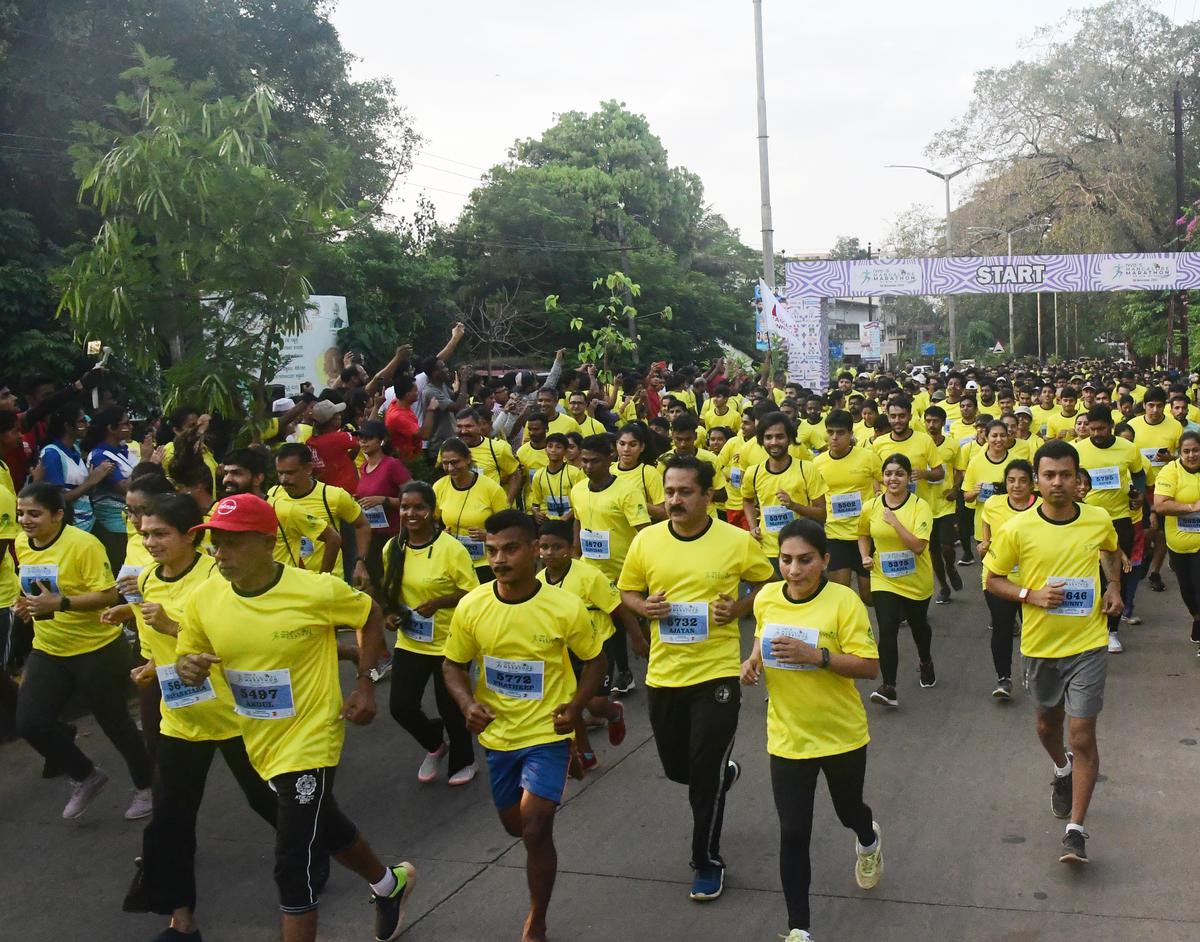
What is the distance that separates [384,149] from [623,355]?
8283 mm

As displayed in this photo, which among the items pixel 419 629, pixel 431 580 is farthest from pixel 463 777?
pixel 431 580

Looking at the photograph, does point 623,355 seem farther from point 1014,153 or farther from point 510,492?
point 510,492

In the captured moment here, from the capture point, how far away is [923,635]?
8.29 metres

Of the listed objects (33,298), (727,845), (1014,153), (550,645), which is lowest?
(727,845)

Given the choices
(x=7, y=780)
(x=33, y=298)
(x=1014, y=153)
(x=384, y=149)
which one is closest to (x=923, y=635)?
(x=7, y=780)

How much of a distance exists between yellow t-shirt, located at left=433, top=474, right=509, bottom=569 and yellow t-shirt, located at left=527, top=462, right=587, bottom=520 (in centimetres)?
111

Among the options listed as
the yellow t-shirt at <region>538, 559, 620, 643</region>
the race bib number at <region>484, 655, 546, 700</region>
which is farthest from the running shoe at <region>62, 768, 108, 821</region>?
the race bib number at <region>484, 655, 546, 700</region>

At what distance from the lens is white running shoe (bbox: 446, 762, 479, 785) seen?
273 inches

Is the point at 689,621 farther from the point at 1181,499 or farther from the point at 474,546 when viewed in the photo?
the point at 1181,499

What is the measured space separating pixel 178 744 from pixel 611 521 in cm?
351

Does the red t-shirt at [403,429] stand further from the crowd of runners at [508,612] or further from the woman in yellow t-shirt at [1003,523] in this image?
the woman in yellow t-shirt at [1003,523]

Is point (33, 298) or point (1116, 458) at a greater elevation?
point (33, 298)

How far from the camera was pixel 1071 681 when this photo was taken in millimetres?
5633

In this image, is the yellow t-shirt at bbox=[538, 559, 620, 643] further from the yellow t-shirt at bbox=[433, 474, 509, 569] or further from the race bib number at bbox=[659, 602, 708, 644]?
the yellow t-shirt at bbox=[433, 474, 509, 569]
